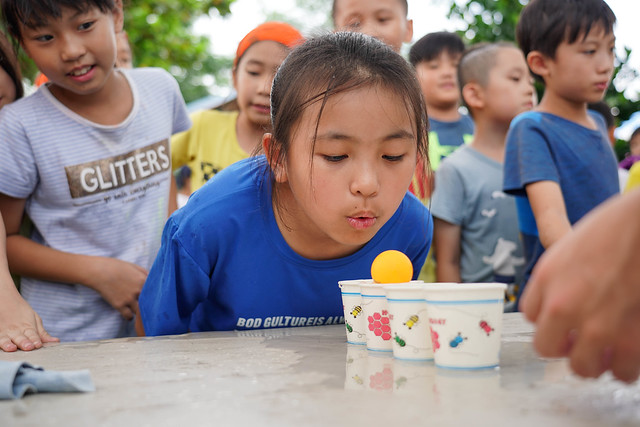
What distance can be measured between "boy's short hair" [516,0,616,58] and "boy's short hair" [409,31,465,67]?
1607mm

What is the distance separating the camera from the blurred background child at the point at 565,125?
3.29m

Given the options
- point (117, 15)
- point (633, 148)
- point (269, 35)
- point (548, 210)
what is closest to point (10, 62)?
point (117, 15)

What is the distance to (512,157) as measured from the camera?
3.41 meters

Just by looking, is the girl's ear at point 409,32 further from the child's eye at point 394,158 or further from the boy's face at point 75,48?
the child's eye at point 394,158

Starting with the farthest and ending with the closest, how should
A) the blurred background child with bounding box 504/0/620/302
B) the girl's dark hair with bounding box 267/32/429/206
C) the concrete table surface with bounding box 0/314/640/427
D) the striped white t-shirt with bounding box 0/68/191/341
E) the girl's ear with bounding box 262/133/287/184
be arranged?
the blurred background child with bounding box 504/0/620/302 < the striped white t-shirt with bounding box 0/68/191/341 < the girl's ear with bounding box 262/133/287/184 < the girl's dark hair with bounding box 267/32/429/206 < the concrete table surface with bounding box 0/314/640/427

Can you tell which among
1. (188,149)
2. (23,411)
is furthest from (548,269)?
A: (188,149)

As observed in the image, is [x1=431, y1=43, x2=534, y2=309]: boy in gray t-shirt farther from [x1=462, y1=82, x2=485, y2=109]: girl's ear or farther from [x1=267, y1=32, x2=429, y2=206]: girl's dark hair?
[x1=267, y1=32, x2=429, y2=206]: girl's dark hair

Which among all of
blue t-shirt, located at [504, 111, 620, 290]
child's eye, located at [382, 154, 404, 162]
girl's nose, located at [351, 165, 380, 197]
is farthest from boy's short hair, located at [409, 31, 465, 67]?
girl's nose, located at [351, 165, 380, 197]

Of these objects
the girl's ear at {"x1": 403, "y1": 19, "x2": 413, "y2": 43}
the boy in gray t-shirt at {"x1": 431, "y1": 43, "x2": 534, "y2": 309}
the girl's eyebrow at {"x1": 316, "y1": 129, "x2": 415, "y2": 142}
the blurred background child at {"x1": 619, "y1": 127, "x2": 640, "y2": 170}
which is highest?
→ the girl's ear at {"x1": 403, "y1": 19, "x2": 413, "y2": 43}

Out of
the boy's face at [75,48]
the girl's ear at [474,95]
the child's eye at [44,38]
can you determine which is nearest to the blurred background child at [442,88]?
the girl's ear at [474,95]

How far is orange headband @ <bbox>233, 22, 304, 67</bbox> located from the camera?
4090 millimetres

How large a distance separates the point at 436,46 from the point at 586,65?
79.2 inches

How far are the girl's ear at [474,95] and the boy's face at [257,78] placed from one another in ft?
4.89

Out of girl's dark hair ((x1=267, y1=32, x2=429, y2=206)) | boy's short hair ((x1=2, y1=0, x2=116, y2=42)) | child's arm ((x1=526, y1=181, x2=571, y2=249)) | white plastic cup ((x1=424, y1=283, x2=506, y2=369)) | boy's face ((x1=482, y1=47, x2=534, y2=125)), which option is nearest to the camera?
white plastic cup ((x1=424, y1=283, x2=506, y2=369))
